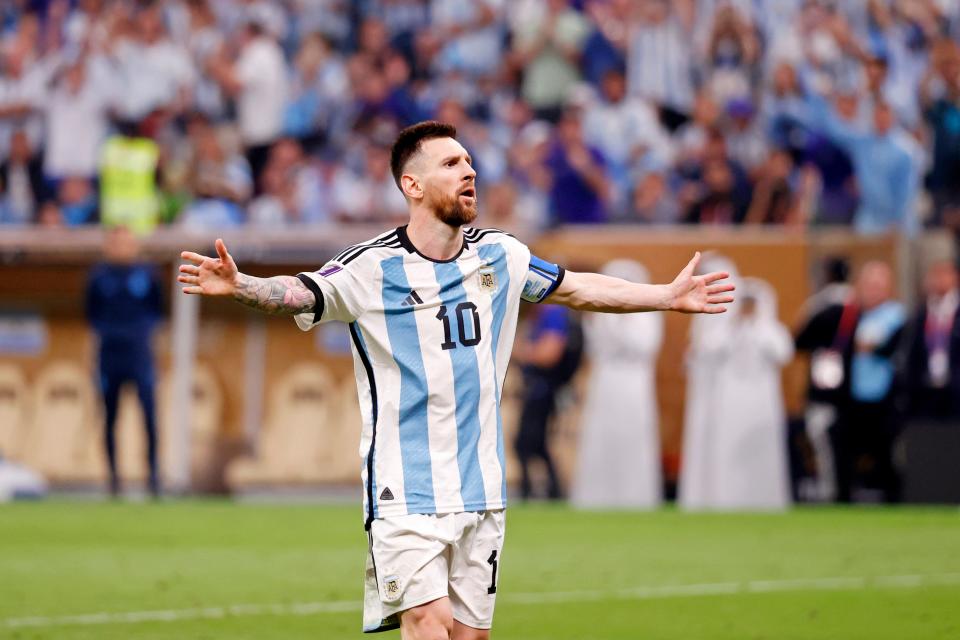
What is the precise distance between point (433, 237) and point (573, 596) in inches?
181

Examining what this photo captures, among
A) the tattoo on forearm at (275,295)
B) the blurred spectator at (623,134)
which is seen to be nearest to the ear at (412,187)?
the tattoo on forearm at (275,295)

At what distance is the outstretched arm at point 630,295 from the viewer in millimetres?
6324

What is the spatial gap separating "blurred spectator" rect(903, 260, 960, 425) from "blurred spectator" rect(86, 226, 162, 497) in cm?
781

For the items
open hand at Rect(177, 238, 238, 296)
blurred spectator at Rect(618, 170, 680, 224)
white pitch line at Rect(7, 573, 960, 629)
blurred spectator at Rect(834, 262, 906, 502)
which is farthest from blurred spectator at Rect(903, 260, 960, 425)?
open hand at Rect(177, 238, 238, 296)

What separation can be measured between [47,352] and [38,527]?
19.4 feet

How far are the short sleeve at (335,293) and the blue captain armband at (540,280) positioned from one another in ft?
2.28

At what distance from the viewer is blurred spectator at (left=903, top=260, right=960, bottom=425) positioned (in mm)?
16781

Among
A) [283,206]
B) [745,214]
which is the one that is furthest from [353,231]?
[745,214]

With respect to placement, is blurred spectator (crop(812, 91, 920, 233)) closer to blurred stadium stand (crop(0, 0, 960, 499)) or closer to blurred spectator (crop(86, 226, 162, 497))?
blurred stadium stand (crop(0, 0, 960, 499))

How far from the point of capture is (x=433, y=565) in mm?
5605

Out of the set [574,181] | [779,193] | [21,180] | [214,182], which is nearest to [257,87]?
[214,182]

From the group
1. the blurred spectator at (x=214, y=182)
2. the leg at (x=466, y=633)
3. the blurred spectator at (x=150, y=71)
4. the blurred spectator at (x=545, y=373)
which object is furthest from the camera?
the blurred spectator at (x=150, y=71)

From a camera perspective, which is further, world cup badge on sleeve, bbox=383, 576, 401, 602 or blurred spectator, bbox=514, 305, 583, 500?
blurred spectator, bbox=514, 305, 583, 500

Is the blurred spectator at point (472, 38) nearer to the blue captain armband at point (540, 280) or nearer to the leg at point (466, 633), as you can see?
the blue captain armband at point (540, 280)
